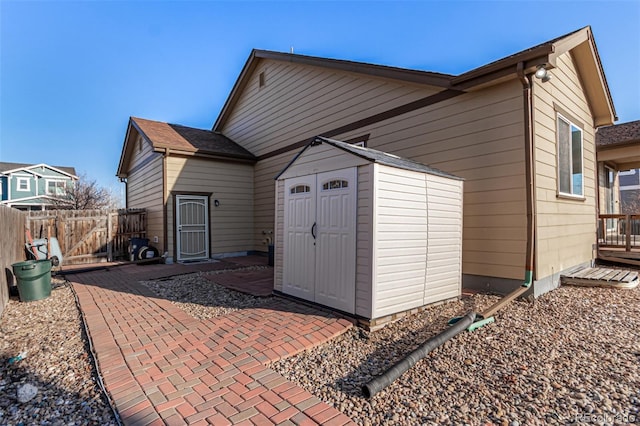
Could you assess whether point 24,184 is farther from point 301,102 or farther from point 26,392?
point 26,392

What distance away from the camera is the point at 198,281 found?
6.93 meters

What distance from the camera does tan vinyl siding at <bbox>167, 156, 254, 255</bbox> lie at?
10.0 meters

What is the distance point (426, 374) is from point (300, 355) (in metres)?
1.26

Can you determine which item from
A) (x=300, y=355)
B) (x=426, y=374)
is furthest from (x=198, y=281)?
(x=426, y=374)

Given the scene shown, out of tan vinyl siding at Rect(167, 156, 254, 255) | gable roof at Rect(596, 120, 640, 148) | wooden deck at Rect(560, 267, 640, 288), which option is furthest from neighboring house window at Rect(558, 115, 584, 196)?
tan vinyl siding at Rect(167, 156, 254, 255)

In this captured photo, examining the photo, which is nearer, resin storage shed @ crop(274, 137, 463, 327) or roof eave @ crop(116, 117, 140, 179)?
resin storage shed @ crop(274, 137, 463, 327)

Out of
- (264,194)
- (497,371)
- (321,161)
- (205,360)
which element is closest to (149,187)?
(264,194)

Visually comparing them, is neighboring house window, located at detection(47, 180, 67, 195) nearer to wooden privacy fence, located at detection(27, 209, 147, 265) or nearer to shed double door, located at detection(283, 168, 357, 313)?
wooden privacy fence, located at detection(27, 209, 147, 265)

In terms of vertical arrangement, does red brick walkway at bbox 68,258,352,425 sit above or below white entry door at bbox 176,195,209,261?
below

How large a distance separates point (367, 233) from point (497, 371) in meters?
1.89

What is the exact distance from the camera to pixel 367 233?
381 centimetres

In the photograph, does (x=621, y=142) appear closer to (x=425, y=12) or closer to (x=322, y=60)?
(x=425, y=12)

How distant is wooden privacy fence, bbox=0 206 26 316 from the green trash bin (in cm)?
18

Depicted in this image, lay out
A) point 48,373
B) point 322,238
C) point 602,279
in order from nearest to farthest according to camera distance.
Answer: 1. point 48,373
2. point 322,238
3. point 602,279
